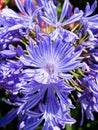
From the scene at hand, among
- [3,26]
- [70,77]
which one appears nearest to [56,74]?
[70,77]

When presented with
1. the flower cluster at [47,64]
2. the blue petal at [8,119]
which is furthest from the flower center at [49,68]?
the blue petal at [8,119]

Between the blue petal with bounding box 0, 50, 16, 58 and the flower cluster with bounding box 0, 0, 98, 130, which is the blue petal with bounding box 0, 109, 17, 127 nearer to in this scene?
the flower cluster with bounding box 0, 0, 98, 130

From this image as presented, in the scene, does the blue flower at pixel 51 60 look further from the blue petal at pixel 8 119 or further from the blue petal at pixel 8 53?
the blue petal at pixel 8 119

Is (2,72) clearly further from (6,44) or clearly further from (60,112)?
(60,112)

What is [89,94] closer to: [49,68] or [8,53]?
[49,68]

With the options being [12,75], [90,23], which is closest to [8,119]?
[12,75]

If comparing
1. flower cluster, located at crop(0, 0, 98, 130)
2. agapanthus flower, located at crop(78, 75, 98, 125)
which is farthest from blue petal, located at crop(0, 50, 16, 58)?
agapanthus flower, located at crop(78, 75, 98, 125)

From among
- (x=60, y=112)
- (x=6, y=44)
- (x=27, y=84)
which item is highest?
(x=6, y=44)

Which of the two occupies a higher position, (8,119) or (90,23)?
(90,23)
